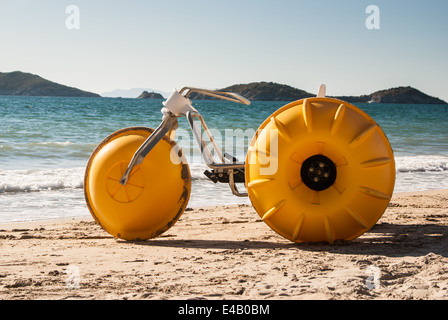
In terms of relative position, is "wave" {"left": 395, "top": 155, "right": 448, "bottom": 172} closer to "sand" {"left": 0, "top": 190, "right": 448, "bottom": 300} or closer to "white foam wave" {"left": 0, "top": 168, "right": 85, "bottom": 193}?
"sand" {"left": 0, "top": 190, "right": 448, "bottom": 300}

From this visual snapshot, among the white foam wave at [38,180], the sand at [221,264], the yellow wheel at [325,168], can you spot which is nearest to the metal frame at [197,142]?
the yellow wheel at [325,168]

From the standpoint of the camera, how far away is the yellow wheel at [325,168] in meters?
4.17

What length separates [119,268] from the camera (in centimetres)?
387

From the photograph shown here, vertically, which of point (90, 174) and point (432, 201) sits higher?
point (90, 174)

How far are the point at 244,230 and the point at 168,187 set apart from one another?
124cm

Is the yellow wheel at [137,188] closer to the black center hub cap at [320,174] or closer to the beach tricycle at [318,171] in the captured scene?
the beach tricycle at [318,171]

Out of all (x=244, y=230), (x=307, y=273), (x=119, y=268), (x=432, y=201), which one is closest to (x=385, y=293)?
(x=307, y=273)

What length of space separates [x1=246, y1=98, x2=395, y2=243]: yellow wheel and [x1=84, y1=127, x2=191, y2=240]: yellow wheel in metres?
0.85

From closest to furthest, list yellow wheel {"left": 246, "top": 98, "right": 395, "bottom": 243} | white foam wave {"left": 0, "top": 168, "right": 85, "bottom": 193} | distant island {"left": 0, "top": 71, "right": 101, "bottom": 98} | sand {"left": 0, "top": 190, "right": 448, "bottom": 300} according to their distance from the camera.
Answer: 1. sand {"left": 0, "top": 190, "right": 448, "bottom": 300}
2. yellow wheel {"left": 246, "top": 98, "right": 395, "bottom": 243}
3. white foam wave {"left": 0, "top": 168, "right": 85, "bottom": 193}
4. distant island {"left": 0, "top": 71, "right": 101, "bottom": 98}

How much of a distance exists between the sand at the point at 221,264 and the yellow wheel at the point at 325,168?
0.32 metres

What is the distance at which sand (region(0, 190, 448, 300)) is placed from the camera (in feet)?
10.7

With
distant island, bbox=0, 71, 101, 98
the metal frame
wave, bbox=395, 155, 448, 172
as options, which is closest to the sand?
the metal frame
